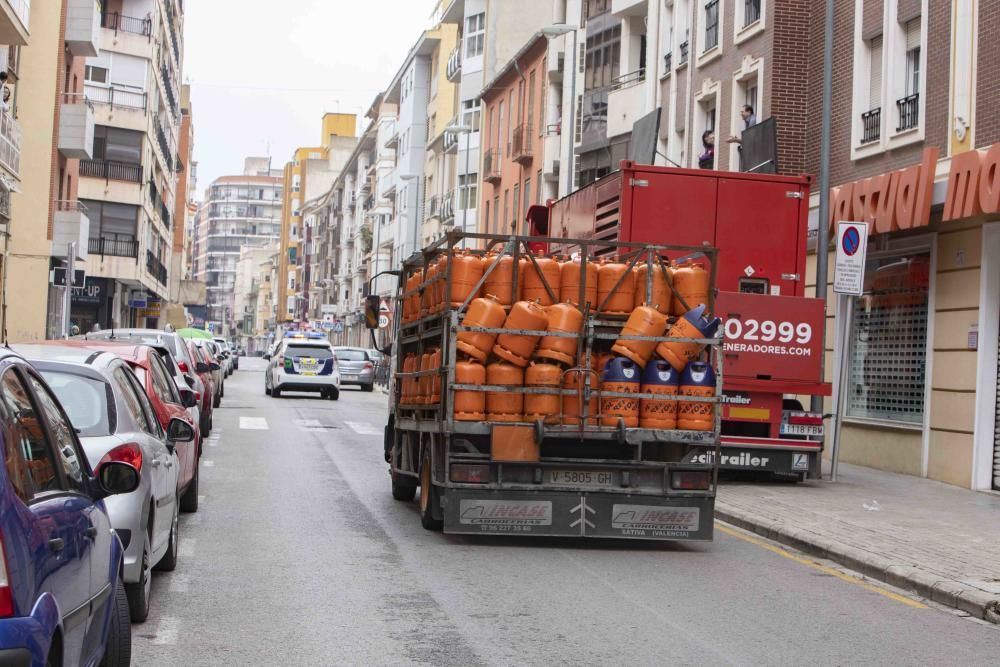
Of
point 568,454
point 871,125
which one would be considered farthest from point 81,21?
point 568,454

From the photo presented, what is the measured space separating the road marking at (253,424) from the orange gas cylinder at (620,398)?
15422mm

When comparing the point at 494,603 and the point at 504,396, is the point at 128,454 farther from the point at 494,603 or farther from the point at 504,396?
the point at 504,396

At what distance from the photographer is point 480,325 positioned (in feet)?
37.0

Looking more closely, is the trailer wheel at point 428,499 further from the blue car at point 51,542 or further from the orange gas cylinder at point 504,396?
the blue car at point 51,542

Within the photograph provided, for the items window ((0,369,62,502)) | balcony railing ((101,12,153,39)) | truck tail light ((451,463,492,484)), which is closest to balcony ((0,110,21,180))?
truck tail light ((451,463,492,484))

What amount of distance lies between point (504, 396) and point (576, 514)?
43.2 inches

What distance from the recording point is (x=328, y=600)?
8.63m

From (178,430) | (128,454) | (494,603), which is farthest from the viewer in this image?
(178,430)

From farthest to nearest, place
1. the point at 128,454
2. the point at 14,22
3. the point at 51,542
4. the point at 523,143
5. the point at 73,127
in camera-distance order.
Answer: the point at 523,143 → the point at 73,127 → the point at 14,22 → the point at 128,454 → the point at 51,542

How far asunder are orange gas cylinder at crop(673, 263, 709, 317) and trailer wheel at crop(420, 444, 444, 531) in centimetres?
252

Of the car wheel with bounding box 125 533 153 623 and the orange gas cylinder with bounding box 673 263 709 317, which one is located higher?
the orange gas cylinder with bounding box 673 263 709 317

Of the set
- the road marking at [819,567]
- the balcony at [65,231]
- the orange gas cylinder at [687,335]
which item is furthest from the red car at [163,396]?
the balcony at [65,231]

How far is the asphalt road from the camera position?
7.34 m

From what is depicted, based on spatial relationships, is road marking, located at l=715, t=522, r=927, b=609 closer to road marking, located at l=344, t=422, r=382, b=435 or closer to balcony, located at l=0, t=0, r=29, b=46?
road marking, located at l=344, t=422, r=382, b=435
